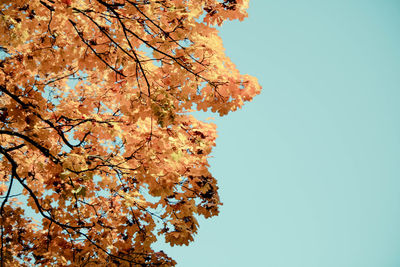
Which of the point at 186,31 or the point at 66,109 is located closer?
the point at 186,31

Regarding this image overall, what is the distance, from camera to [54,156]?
4.00m

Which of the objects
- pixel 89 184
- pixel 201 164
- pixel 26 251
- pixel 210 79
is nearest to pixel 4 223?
pixel 26 251

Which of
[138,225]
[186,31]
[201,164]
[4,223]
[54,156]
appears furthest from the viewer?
[4,223]

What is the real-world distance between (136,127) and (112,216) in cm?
228

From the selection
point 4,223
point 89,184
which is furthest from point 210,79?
point 4,223

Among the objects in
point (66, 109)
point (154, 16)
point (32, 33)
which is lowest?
point (66, 109)

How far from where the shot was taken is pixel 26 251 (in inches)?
229

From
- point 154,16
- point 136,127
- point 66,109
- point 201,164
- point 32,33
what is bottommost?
point 201,164

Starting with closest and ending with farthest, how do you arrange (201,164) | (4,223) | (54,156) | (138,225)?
(54,156) → (201,164) → (138,225) → (4,223)

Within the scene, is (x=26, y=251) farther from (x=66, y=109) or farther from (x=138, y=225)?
(x=66, y=109)

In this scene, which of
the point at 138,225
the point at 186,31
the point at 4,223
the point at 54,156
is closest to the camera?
the point at 186,31

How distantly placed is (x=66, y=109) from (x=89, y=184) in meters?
1.83

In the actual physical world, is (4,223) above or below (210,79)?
below

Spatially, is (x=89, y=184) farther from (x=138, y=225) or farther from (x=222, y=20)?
(x=222, y=20)
